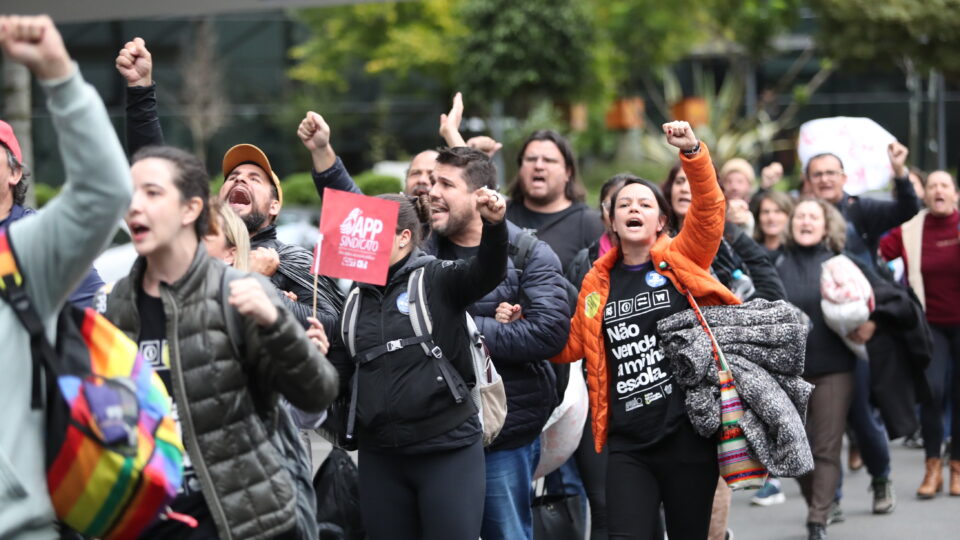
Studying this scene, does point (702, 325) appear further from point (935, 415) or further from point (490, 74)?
point (490, 74)

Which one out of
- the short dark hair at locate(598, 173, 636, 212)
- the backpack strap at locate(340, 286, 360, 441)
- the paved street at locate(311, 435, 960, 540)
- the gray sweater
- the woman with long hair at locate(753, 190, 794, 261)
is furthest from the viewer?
the woman with long hair at locate(753, 190, 794, 261)

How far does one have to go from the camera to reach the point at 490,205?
4.79 meters

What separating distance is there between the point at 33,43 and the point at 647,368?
320cm

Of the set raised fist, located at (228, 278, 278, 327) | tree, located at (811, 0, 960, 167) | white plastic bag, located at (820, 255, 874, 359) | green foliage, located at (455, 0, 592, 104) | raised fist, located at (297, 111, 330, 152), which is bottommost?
white plastic bag, located at (820, 255, 874, 359)

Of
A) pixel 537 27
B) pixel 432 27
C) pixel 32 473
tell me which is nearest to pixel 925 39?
pixel 537 27

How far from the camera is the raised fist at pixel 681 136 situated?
5.29m

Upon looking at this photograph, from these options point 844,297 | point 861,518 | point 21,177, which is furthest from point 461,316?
point 861,518

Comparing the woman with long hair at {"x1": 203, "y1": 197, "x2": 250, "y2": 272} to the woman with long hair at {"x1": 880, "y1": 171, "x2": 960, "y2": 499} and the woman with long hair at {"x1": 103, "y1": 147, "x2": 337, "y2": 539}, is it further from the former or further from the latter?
the woman with long hair at {"x1": 880, "y1": 171, "x2": 960, "y2": 499}

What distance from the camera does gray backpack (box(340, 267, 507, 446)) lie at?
16.6 ft

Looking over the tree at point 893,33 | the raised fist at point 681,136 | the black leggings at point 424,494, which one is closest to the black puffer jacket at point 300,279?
the black leggings at point 424,494

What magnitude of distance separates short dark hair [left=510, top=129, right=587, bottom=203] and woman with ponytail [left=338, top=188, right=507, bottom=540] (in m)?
2.62

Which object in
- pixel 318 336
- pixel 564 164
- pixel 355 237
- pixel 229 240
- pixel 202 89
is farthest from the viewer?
pixel 202 89

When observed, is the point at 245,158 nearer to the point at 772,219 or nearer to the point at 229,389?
the point at 229,389

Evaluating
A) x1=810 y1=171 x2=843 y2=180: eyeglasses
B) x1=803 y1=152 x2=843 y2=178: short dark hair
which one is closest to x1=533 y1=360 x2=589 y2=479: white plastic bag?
x1=810 y1=171 x2=843 y2=180: eyeglasses
